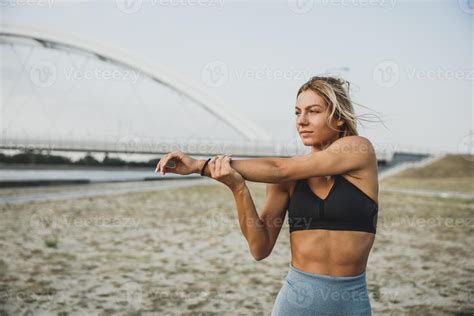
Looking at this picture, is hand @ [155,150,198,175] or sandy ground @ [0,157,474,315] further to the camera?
sandy ground @ [0,157,474,315]

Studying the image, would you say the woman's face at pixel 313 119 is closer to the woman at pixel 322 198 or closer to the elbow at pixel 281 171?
the woman at pixel 322 198

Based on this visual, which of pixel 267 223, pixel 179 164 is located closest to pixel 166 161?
pixel 179 164

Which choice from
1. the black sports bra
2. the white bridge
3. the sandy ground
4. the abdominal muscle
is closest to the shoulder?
the black sports bra

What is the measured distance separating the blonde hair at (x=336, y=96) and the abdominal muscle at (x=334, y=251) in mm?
453

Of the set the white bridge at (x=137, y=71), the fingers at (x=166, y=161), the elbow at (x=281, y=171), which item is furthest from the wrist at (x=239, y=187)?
the white bridge at (x=137, y=71)

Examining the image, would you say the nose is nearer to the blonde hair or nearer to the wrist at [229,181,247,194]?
the blonde hair

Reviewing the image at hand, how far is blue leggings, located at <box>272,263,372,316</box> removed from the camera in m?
1.75

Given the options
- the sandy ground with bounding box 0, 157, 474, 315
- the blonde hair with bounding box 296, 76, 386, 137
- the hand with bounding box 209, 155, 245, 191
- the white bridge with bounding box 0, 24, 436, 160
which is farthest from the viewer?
the white bridge with bounding box 0, 24, 436, 160

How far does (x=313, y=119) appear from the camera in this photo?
6.09 feet

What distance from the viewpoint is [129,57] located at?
127 ft

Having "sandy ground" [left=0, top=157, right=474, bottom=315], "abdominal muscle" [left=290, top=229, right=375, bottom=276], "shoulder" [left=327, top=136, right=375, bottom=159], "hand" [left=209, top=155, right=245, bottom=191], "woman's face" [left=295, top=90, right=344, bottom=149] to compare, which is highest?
"woman's face" [left=295, top=90, right=344, bottom=149]

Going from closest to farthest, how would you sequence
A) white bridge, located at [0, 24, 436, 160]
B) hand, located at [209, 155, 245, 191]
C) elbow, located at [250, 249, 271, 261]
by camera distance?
hand, located at [209, 155, 245, 191]
elbow, located at [250, 249, 271, 261]
white bridge, located at [0, 24, 436, 160]

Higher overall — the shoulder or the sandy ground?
the shoulder

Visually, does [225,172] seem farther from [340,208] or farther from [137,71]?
[137,71]
